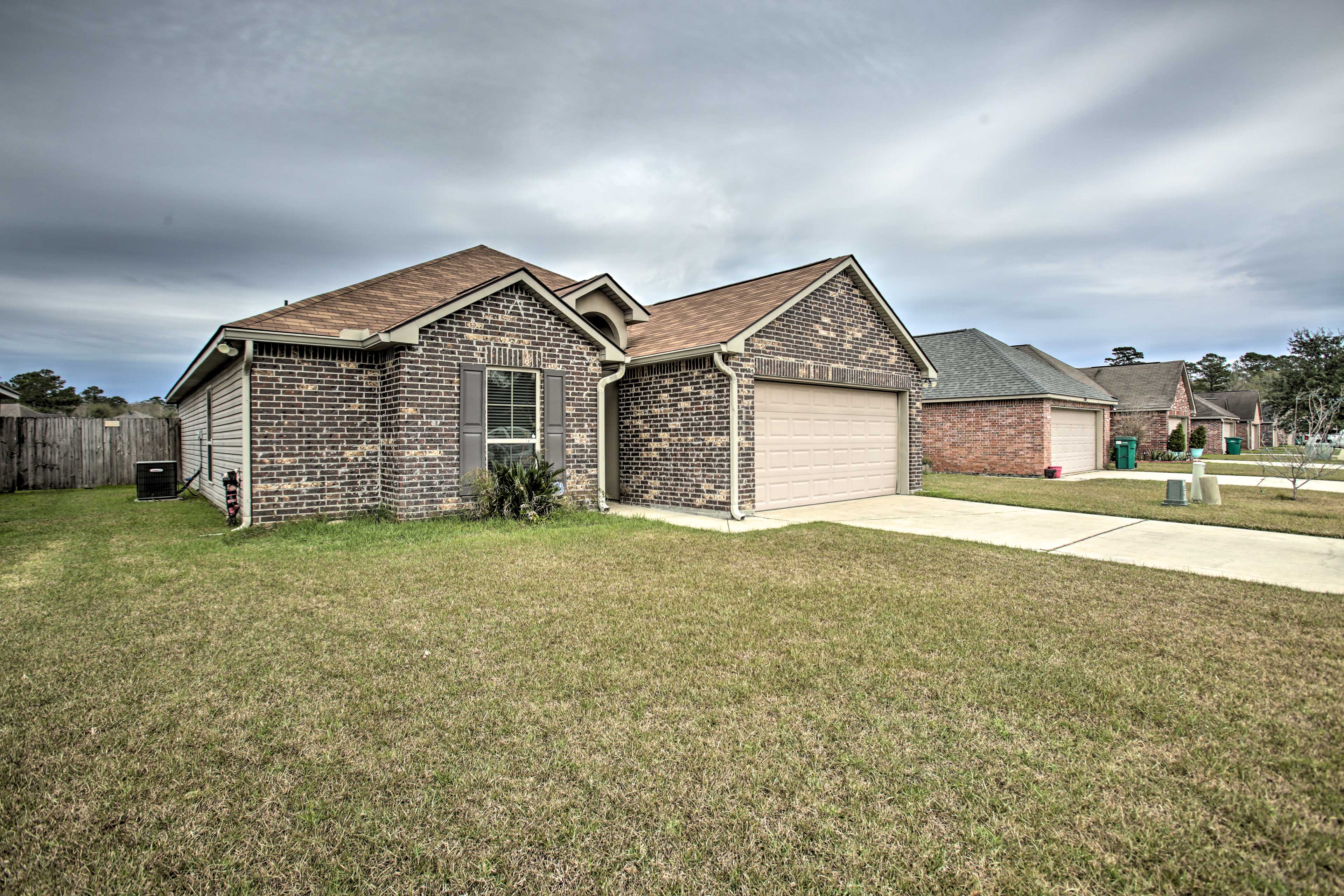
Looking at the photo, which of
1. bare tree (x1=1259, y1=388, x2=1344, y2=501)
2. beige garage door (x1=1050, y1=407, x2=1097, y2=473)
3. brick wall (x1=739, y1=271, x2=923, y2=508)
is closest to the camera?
brick wall (x1=739, y1=271, x2=923, y2=508)

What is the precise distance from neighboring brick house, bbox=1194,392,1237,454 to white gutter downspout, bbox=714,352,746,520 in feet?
138

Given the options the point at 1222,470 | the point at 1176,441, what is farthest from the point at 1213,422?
the point at 1222,470

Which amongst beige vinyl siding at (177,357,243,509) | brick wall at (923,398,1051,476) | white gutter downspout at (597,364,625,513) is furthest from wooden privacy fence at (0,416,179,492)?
brick wall at (923,398,1051,476)

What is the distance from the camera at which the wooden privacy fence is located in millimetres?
16969

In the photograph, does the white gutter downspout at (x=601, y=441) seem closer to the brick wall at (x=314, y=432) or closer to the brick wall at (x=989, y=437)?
the brick wall at (x=314, y=432)

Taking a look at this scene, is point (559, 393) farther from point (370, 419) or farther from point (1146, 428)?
point (1146, 428)

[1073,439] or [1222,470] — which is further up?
[1073,439]

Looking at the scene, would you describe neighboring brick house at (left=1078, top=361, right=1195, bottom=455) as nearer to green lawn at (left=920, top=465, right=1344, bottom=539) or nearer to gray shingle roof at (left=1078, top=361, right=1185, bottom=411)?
gray shingle roof at (left=1078, top=361, right=1185, bottom=411)

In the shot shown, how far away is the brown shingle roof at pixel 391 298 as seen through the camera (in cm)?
948

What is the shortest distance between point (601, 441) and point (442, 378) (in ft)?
9.92

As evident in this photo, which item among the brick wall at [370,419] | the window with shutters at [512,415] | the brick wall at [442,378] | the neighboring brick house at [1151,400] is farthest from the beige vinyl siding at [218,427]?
the neighboring brick house at [1151,400]

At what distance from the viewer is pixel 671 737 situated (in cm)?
308

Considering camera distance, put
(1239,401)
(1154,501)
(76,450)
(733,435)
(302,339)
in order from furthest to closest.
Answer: (1239,401)
(76,450)
(1154,501)
(733,435)
(302,339)

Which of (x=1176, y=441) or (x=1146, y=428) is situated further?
(x=1146, y=428)
